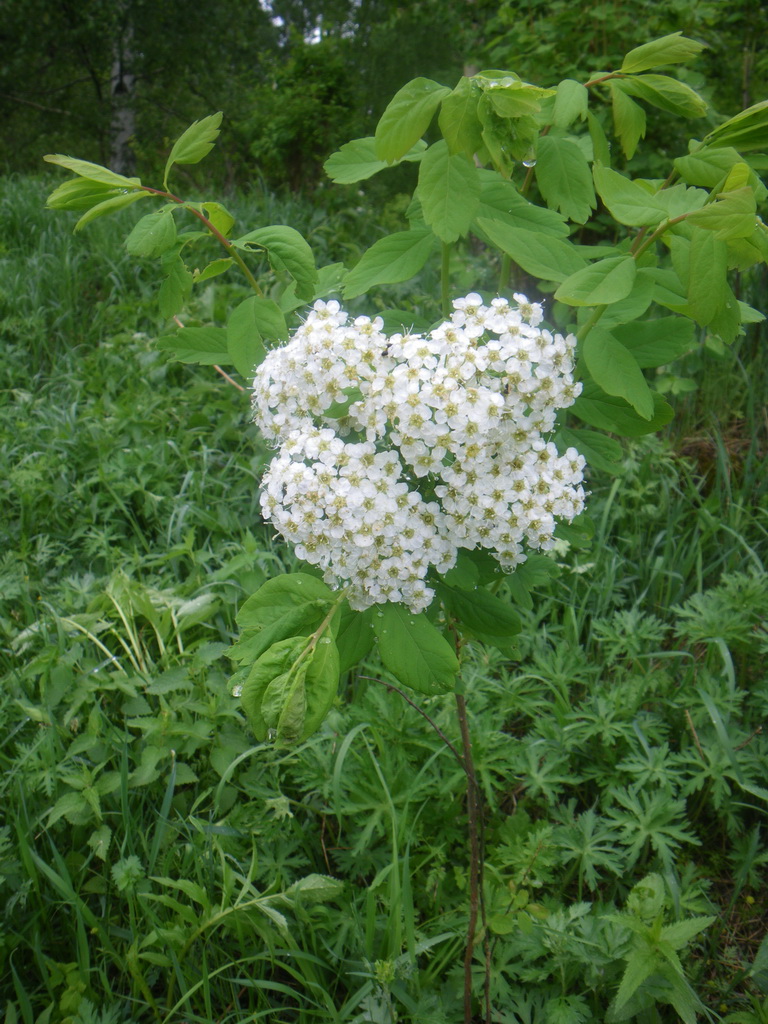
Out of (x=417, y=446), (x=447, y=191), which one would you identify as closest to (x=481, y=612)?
(x=417, y=446)

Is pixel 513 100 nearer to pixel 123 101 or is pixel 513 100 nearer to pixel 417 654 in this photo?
pixel 417 654

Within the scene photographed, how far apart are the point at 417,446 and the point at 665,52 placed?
67cm

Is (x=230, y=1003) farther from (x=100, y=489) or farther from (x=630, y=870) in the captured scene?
(x=100, y=489)

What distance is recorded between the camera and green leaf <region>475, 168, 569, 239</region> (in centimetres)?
110

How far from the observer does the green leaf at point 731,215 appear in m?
0.88

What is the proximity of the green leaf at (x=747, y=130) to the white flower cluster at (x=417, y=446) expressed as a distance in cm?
33

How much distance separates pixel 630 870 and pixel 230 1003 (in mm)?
1020

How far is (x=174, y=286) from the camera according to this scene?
1242mm

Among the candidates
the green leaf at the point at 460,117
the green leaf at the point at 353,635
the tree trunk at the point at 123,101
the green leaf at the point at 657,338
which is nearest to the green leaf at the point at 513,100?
the green leaf at the point at 460,117

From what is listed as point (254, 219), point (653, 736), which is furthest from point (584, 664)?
point (254, 219)

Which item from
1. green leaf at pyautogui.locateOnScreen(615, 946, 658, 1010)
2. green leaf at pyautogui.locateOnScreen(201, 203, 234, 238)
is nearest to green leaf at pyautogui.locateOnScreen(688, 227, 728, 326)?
green leaf at pyautogui.locateOnScreen(201, 203, 234, 238)

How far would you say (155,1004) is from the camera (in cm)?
161

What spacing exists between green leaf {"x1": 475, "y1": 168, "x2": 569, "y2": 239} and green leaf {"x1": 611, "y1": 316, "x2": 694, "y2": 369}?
0.19 metres

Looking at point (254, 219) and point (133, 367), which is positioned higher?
point (254, 219)
